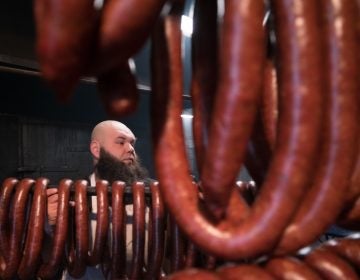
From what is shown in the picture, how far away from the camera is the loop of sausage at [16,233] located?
1104 millimetres

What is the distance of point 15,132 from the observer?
297 centimetres

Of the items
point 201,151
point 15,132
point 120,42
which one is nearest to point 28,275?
point 201,151

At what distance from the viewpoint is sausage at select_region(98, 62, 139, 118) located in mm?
417

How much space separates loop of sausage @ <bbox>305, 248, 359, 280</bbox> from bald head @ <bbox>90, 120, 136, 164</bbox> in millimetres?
2224

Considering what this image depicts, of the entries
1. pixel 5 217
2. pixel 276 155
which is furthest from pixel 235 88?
pixel 5 217

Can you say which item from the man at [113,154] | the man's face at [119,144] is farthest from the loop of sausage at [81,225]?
the man's face at [119,144]

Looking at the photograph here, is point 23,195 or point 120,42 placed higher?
point 120,42

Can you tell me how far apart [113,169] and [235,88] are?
7.48 ft

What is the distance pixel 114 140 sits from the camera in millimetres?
2682

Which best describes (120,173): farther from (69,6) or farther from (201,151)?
(69,6)

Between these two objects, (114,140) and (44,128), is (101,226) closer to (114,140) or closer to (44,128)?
(114,140)

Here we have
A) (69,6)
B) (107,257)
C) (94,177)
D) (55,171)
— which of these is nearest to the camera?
(69,6)

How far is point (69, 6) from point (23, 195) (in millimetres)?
912

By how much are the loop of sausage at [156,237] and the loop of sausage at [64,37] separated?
808 millimetres
